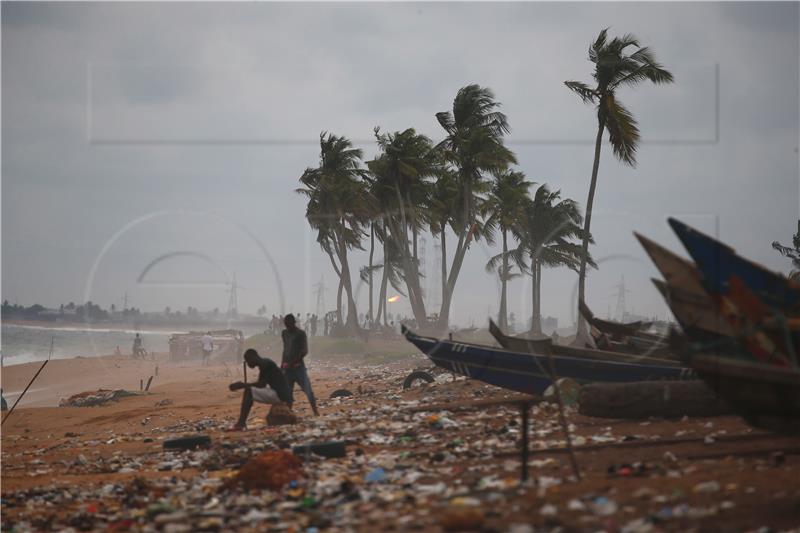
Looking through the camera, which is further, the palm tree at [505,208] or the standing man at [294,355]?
the palm tree at [505,208]

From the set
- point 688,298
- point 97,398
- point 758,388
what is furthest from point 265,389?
point 97,398

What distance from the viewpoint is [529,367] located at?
10602mm

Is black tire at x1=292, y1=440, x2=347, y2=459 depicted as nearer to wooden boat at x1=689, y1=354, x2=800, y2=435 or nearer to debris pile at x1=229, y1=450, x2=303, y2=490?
debris pile at x1=229, y1=450, x2=303, y2=490

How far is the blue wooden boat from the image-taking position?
668 cm

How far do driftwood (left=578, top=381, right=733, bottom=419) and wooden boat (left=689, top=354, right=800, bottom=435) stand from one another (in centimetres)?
270

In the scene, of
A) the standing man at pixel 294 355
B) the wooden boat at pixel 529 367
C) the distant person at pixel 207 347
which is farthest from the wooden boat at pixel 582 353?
the distant person at pixel 207 347

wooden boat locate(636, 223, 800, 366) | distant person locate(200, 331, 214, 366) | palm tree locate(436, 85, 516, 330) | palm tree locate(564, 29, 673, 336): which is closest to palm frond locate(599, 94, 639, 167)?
palm tree locate(564, 29, 673, 336)

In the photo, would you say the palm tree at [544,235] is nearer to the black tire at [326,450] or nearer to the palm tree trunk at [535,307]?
the palm tree trunk at [535,307]

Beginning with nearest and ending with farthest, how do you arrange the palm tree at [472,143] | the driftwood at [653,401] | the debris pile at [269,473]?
the debris pile at [269,473] → the driftwood at [653,401] → the palm tree at [472,143]

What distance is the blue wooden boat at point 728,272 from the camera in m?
6.68

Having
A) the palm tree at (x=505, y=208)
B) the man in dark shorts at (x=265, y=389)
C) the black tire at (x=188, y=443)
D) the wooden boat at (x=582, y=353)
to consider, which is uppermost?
the palm tree at (x=505, y=208)

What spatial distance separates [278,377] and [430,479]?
176 inches

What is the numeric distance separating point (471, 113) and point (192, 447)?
84.9ft

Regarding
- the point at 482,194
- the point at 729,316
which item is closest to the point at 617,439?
the point at 729,316
